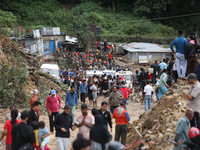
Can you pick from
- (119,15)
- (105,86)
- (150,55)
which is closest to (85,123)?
(105,86)

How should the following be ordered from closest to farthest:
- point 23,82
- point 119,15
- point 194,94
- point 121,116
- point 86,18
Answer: point 194,94
point 121,116
point 23,82
point 86,18
point 119,15

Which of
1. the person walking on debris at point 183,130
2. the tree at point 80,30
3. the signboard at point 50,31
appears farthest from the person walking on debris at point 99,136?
the signboard at point 50,31

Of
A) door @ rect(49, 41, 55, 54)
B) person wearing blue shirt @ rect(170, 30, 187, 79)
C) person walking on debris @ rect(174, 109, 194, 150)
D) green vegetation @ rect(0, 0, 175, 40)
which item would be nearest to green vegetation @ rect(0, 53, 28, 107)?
person wearing blue shirt @ rect(170, 30, 187, 79)

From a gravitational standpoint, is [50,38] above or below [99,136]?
above

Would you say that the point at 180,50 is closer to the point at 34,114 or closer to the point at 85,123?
the point at 85,123

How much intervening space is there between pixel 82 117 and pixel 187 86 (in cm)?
419

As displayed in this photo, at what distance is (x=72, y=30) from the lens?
31.1 metres

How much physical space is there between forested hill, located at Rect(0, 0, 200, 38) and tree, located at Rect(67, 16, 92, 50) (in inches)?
301

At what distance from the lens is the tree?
30.6 m

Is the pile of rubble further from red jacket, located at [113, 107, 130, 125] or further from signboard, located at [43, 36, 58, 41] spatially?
signboard, located at [43, 36, 58, 41]

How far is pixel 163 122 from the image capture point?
298 inches

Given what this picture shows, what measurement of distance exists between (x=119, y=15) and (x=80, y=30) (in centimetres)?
1345

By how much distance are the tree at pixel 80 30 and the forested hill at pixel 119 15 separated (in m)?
7.65

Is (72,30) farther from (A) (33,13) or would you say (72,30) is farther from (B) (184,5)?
(B) (184,5)
